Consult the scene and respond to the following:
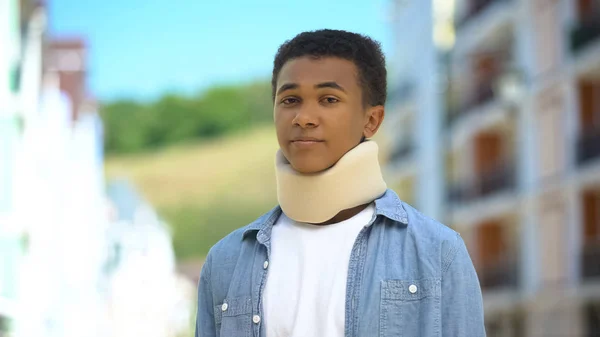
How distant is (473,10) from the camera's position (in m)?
24.3

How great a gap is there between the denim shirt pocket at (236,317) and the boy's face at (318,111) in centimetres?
25

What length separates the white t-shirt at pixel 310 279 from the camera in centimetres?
176

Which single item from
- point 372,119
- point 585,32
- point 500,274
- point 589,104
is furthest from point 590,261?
point 372,119

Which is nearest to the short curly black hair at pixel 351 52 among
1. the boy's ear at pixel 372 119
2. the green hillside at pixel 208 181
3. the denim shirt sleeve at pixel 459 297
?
the boy's ear at pixel 372 119

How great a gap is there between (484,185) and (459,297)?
73.7 feet

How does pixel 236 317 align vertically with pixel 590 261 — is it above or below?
below

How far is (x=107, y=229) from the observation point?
29.2 meters

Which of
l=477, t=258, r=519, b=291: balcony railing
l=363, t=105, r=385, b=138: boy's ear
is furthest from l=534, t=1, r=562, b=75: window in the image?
l=363, t=105, r=385, b=138: boy's ear

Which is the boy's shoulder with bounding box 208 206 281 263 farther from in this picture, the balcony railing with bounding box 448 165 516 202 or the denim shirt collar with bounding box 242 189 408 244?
the balcony railing with bounding box 448 165 516 202

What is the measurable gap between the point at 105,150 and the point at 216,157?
5082 millimetres

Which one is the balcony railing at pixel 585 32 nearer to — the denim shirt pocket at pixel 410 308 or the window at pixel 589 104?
the window at pixel 589 104

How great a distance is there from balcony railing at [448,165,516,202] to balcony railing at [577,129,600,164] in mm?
3442

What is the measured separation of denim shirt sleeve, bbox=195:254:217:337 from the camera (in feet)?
6.31

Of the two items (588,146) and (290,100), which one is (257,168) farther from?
(290,100)
